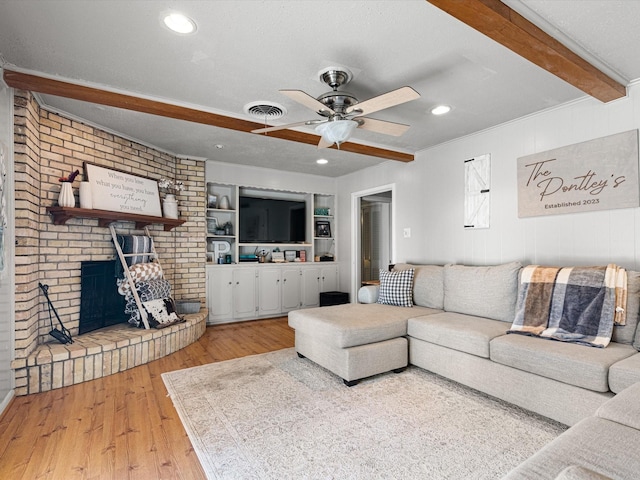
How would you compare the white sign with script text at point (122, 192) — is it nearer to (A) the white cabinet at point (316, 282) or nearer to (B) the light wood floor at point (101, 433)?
(B) the light wood floor at point (101, 433)

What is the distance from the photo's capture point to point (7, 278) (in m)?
2.49

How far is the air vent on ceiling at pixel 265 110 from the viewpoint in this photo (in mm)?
2965

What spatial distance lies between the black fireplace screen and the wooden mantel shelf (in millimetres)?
463

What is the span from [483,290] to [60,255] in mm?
3854

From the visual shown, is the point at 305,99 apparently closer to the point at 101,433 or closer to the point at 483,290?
the point at 483,290

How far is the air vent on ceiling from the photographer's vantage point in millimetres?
2965

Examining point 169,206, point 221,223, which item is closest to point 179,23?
point 169,206

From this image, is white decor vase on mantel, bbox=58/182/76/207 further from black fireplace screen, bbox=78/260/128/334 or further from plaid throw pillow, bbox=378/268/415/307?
plaid throw pillow, bbox=378/268/415/307

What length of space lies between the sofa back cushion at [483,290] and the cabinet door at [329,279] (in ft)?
8.76

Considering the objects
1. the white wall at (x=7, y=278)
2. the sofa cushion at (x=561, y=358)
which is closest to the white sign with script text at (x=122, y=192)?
the white wall at (x=7, y=278)

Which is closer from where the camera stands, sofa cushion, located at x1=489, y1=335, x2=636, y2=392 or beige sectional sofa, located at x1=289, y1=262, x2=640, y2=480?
beige sectional sofa, located at x1=289, y1=262, x2=640, y2=480

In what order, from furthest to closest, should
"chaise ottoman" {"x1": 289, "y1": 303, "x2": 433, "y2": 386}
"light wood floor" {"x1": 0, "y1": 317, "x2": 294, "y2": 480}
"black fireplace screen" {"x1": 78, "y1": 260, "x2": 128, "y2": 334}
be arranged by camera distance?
"black fireplace screen" {"x1": 78, "y1": 260, "x2": 128, "y2": 334} < "chaise ottoman" {"x1": 289, "y1": 303, "x2": 433, "y2": 386} < "light wood floor" {"x1": 0, "y1": 317, "x2": 294, "y2": 480}

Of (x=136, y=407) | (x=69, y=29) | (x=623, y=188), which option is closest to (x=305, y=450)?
(x=136, y=407)

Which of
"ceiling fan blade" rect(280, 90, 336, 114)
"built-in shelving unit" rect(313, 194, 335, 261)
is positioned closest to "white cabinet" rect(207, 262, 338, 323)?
"built-in shelving unit" rect(313, 194, 335, 261)
